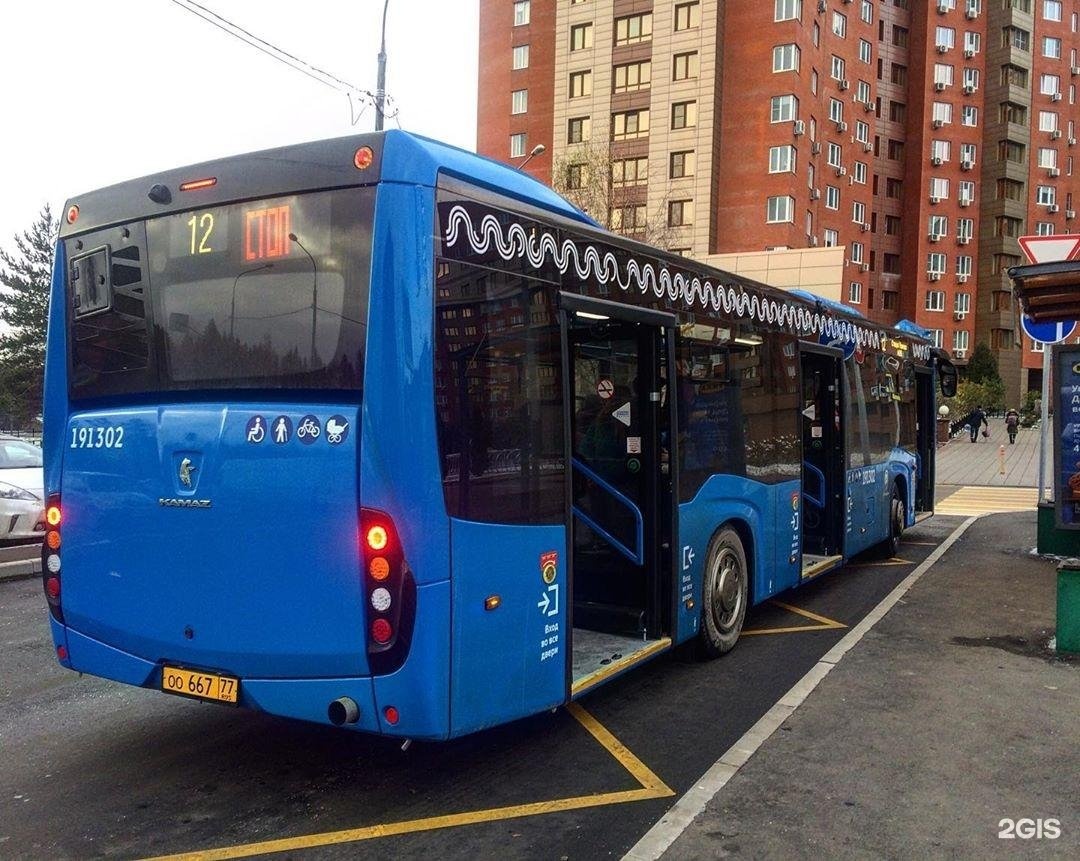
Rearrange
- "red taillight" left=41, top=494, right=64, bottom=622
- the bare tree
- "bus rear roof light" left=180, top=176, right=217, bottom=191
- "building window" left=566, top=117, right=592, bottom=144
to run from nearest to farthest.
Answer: "bus rear roof light" left=180, top=176, right=217, bottom=191
"red taillight" left=41, top=494, right=64, bottom=622
the bare tree
"building window" left=566, top=117, right=592, bottom=144

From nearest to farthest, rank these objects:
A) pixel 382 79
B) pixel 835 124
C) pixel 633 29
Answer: pixel 382 79
pixel 633 29
pixel 835 124

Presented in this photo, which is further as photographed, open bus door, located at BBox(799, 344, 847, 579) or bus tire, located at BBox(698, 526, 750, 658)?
open bus door, located at BBox(799, 344, 847, 579)

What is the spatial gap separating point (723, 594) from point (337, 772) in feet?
10.7

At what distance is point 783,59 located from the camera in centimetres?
4566

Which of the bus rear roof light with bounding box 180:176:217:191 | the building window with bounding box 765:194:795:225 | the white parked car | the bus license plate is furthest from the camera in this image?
the building window with bounding box 765:194:795:225

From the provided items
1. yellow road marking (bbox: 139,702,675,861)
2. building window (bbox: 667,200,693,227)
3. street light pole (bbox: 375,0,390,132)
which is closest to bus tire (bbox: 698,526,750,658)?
yellow road marking (bbox: 139,702,675,861)

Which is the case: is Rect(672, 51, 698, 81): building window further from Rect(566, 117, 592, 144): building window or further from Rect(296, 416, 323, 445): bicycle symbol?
Rect(296, 416, 323, 445): bicycle symbol

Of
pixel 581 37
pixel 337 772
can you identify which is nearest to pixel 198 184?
pixel 337 772

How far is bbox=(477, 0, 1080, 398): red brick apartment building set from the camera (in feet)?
151

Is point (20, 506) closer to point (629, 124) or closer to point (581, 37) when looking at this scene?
point (629, 124)

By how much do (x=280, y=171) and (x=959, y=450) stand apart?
121ft

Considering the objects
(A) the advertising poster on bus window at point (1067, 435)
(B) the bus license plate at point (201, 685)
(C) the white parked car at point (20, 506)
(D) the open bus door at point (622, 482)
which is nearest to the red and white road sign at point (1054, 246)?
(A) the advertising poster on bus window at point (1067, 435)

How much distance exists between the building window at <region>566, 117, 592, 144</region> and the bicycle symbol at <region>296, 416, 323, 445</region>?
47797mm

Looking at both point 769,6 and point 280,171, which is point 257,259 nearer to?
point 280,171
